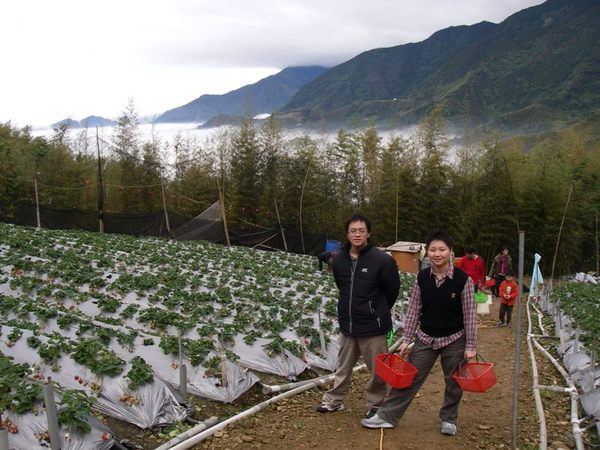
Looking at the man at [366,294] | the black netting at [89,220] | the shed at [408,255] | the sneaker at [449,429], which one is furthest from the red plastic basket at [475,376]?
the black netting at [89,220]

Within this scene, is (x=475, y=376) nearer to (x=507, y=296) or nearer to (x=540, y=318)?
(x=507, y=296)

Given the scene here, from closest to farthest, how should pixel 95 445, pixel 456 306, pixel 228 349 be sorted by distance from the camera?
pixel 95 445 < pixel 456 306 < pixel 228 349

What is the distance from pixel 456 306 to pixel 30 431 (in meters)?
2.83

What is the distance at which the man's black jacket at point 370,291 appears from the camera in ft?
13.3

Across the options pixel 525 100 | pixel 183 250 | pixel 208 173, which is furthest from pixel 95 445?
pixel 525 100

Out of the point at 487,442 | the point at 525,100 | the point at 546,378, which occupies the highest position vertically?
the point at 525,100

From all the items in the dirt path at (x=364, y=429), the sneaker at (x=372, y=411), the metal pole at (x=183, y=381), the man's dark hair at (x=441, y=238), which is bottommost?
the dirt path at (x=364, y=429)

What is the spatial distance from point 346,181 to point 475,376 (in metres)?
17.0

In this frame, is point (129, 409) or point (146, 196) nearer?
point (129, 409)

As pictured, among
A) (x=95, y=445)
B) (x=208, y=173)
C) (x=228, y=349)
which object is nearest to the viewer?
(x=95, y=445)

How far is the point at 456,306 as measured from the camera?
3791mm

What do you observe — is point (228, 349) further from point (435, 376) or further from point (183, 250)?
point (183, 250)

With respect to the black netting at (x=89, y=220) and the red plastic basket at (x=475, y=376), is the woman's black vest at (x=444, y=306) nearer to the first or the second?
the red plastic basket at (x=475, y=376)

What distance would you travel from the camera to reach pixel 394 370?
384 cm
